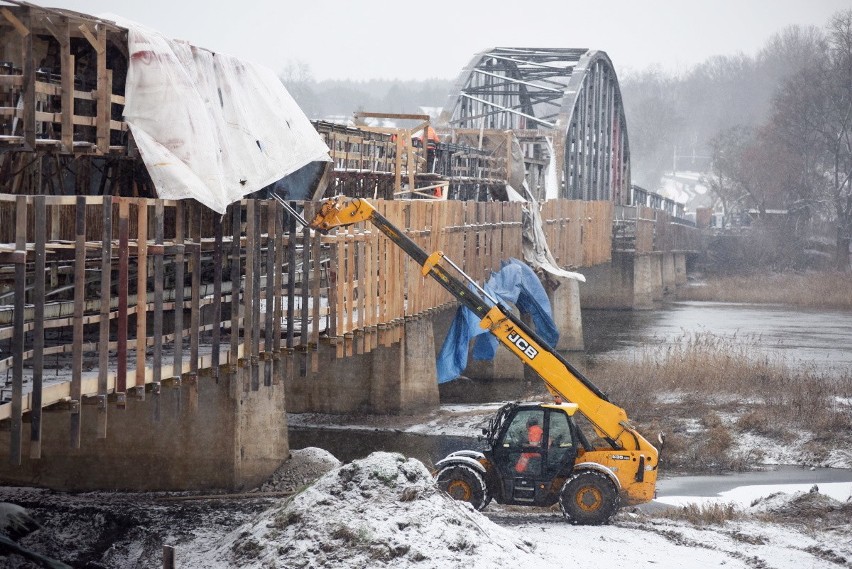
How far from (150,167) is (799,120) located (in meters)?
87.2

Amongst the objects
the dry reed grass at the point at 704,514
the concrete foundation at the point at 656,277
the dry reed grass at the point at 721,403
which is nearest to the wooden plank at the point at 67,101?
the dry reed grass at the point at 704,514

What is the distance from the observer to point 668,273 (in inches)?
2820

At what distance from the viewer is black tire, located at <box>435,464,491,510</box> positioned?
701 inches

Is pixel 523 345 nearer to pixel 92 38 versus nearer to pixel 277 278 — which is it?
pixel 277 278

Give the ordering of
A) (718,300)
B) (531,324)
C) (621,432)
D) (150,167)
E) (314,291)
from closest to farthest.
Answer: (150,167), (621,432), (314,291), (531,324), (718,300)

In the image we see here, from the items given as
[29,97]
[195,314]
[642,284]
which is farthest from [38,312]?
[642,284]

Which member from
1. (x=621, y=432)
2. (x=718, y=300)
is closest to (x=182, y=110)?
(x=621, y=432)

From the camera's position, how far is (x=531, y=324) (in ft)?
113

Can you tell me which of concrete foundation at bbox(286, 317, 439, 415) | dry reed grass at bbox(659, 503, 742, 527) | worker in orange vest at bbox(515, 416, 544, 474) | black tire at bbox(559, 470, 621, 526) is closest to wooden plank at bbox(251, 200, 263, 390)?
worker in orange vest at bbox(515, 416, 544, 474)

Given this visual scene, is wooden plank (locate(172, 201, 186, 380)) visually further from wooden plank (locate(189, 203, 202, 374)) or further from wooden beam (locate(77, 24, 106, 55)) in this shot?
wooden beam (locate(77, 24, 106, 55))

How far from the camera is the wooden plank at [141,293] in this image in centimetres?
1463

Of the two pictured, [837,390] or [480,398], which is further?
[480,398]

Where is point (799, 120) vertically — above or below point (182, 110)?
above

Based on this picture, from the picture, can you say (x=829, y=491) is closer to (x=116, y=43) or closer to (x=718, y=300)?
(x=116, y=43)
